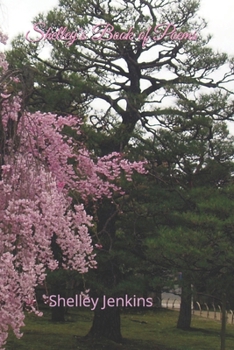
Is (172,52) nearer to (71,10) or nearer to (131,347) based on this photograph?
(71,10)

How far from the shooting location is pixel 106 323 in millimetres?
7070

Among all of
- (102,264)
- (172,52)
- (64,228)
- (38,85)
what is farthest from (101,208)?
(64,228)

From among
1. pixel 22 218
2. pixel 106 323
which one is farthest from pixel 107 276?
pixel 22 218

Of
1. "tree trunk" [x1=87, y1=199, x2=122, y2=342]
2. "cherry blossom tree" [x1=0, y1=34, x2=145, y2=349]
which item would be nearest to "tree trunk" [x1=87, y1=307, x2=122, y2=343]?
"tree trunk" [x1=87, y1=199, x2=122, y2=342]

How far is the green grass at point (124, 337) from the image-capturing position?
6949mm

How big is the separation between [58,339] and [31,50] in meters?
3.69

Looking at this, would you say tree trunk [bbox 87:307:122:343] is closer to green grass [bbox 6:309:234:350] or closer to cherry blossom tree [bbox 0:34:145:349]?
green grass [bbox 6:309:234:350]

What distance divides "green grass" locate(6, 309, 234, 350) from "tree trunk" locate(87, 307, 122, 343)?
0.14 m

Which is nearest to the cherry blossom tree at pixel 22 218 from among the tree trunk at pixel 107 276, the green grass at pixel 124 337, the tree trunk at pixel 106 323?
the tree trunk at pixel 107 276

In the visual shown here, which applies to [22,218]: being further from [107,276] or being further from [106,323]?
[106,323]

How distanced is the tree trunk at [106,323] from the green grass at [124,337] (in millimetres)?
143

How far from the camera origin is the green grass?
22.8 ft

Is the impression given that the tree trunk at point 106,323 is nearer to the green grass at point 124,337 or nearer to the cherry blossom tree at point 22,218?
the green grass at point 124,337

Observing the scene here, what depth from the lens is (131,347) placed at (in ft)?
23.0
